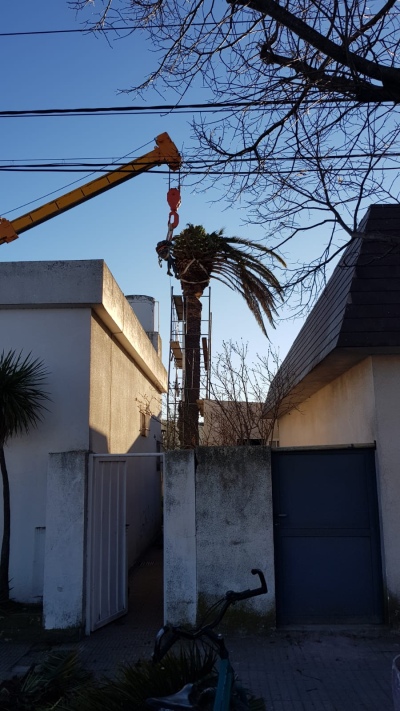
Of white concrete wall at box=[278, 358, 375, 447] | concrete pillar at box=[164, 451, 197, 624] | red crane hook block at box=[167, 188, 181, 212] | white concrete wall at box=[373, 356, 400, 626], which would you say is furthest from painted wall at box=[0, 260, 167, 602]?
white concrete wall at box=[373, 356, 400, 626]

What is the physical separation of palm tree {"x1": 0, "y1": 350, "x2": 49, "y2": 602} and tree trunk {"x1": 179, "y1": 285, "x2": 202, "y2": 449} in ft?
14.1

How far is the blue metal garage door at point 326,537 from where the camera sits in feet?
24.4

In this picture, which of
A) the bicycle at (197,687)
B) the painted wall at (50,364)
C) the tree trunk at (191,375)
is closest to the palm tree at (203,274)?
the tree trunk at (191,375)

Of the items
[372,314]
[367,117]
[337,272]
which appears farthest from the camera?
[337,272]

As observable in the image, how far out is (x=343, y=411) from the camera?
9617 millimetres

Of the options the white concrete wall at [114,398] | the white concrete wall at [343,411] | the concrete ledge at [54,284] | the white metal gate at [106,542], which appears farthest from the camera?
the white concrete wall at [114,398]

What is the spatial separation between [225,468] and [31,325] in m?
3.67

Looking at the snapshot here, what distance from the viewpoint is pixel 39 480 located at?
8.97 meters

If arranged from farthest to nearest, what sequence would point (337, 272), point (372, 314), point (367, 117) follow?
point (337, 272), point (372, 314), point (367, 117)

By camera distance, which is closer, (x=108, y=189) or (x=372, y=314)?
(x=372, y=314)

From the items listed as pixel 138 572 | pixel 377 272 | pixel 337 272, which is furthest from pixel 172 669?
pixel 138 572

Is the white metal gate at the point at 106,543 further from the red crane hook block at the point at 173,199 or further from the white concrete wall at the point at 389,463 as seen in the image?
the red crane hook block at the point at 173,199

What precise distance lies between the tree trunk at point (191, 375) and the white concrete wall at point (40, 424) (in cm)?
394

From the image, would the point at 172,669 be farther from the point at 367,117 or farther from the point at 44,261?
the point at 44,261
